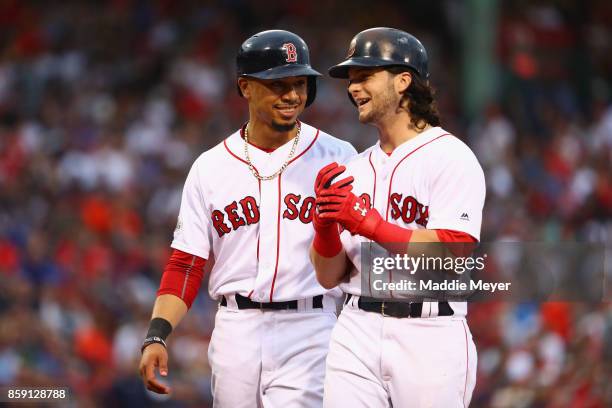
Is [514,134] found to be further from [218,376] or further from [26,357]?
[218,376]

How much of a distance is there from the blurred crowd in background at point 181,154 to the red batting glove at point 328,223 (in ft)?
12.1

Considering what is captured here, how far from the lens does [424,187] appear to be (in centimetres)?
374

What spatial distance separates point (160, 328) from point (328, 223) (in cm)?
84

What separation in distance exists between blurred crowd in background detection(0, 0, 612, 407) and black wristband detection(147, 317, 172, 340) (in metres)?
3.35

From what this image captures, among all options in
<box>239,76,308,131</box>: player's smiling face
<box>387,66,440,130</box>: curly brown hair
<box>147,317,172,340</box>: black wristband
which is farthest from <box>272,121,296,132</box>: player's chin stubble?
<box>147,317,172,340</box>: black wristband

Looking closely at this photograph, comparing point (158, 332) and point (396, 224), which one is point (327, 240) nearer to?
point (396, 224)

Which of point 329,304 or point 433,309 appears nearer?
point 433,309

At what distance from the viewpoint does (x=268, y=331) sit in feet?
13.8

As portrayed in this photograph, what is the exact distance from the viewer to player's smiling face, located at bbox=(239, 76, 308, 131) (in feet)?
14.0

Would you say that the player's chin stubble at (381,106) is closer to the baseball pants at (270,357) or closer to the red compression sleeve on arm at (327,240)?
the red compression sleeve on arm at (327,240)

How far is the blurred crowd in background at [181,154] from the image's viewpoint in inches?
300

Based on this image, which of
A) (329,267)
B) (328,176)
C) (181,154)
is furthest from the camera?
(181,154)

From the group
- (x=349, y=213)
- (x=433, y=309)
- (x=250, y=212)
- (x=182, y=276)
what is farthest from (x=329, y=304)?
(x=349, y=213)

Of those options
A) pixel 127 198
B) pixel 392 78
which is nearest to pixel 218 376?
pixel 392 78
